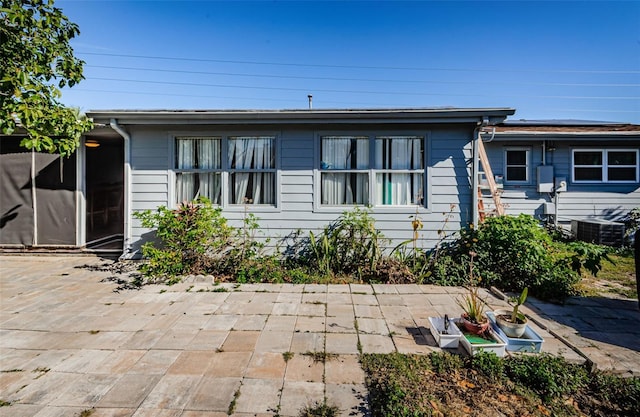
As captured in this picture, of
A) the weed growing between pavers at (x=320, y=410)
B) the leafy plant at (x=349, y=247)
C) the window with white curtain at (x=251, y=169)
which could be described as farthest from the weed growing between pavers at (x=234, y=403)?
the window with white curtain at (x=251, y=169)

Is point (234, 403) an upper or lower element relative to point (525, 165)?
lower

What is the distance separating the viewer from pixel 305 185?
5.72m

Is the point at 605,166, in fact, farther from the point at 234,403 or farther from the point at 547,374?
the point at 234,403

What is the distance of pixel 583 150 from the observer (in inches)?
344

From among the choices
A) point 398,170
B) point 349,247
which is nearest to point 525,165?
point 398,170

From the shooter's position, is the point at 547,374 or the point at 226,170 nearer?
the point at 547,374

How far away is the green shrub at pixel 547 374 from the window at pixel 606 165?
8.42 metres

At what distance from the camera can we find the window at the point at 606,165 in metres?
8.70

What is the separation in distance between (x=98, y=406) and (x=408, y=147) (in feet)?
17.9

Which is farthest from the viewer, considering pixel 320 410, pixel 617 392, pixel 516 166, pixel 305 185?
pixel 516 166

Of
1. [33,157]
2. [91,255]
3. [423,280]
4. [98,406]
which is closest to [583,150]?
[423,280]

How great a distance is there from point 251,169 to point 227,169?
1.51 feet

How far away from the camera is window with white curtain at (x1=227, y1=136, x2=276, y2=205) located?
5.83m

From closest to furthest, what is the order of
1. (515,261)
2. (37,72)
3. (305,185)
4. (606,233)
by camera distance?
1. (37,72)
2. (515,261)
3. (305,185)
4. (606,233)
